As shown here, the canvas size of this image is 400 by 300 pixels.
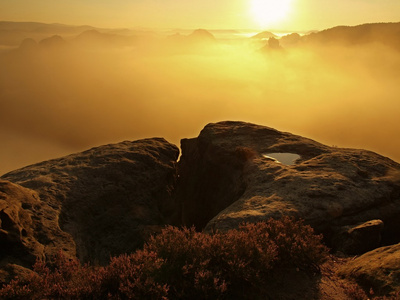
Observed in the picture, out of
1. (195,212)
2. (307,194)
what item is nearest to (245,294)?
(307,194)

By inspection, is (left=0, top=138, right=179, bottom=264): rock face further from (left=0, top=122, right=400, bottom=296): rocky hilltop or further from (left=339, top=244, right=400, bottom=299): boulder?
(left=339, top=244, right=400, bottom=299): boulder

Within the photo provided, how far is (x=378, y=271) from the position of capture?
6.79m

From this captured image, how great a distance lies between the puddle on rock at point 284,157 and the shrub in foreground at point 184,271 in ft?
21.3

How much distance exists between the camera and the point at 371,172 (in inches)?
481

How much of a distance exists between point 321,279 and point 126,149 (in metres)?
8.70

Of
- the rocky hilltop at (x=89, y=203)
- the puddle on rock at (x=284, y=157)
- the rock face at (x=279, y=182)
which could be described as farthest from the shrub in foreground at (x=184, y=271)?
the puddle on rock at (x=284, y=157)

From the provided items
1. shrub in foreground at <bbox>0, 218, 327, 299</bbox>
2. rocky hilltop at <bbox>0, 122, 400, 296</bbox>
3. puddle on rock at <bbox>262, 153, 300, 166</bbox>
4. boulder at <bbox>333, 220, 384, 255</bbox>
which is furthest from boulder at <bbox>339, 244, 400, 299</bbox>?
puddle on rock at <bbox>262, 153, 300, 166</bbox>

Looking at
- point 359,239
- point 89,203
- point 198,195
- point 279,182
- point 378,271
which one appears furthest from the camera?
A: point 198,195

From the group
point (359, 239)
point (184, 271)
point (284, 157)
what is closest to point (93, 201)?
point (184, 271)

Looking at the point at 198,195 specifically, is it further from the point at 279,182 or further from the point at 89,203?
the point at 89,203

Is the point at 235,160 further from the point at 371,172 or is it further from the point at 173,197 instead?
the point at 371,172

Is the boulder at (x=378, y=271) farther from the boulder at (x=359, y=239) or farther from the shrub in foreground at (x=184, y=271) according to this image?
the boulder at (x=359, y=239)

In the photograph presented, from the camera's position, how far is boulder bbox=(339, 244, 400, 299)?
6430mm

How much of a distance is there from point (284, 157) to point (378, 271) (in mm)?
7060
